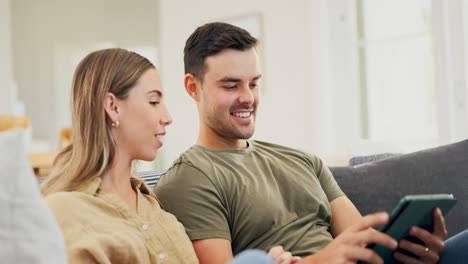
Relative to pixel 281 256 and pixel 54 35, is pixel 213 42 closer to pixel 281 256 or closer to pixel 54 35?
pixel 281 256

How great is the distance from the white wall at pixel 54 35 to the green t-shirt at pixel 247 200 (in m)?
7.61

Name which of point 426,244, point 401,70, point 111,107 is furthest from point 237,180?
point 401,70

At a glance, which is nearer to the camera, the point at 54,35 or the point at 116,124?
the point at 116,124

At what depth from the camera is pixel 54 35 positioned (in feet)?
29.5

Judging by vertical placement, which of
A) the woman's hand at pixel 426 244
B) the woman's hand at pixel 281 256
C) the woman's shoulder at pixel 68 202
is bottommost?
the woman's hand at pixel 281 256

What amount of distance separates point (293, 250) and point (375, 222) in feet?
1.45

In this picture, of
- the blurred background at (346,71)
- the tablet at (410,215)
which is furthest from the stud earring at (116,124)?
the blurred background at (346,71)

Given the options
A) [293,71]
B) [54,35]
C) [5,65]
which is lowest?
[293,71]

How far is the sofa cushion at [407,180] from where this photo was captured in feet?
6.23

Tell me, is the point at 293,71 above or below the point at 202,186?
above

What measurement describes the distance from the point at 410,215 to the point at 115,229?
585 millimetres

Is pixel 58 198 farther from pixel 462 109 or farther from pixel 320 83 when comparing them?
pixel 320 83

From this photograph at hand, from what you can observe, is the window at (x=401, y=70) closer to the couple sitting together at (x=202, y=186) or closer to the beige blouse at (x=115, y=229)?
the couple sitting together at (x=202, y=186)

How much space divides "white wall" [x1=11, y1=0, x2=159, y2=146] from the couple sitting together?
24.6 ft
